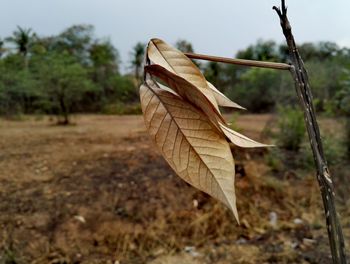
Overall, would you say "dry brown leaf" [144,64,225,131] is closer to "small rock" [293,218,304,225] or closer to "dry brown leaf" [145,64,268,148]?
"dry brown leaf" [145,64,268,148]

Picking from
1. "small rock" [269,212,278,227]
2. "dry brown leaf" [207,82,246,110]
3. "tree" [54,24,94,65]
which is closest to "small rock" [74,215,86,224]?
"small rock" [269,212,278,227]

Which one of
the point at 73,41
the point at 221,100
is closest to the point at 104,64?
the point at 73,41

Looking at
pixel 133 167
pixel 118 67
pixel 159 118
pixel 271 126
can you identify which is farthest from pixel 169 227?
pixel 118 67

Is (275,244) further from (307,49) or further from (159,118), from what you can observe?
(307,49)

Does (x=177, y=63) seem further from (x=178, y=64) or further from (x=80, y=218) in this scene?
(x=80, y=218)

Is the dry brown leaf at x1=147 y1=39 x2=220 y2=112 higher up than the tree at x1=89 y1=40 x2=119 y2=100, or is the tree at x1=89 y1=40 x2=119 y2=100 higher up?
the tree at x1=89 y1=40 x2=119 y2=100

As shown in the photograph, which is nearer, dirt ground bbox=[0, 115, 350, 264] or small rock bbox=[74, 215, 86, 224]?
dirt ground bbox=[0, 115, 350, 264]

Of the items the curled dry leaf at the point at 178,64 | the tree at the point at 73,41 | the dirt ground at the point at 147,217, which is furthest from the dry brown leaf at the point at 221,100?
the tree at the point at 73,41
